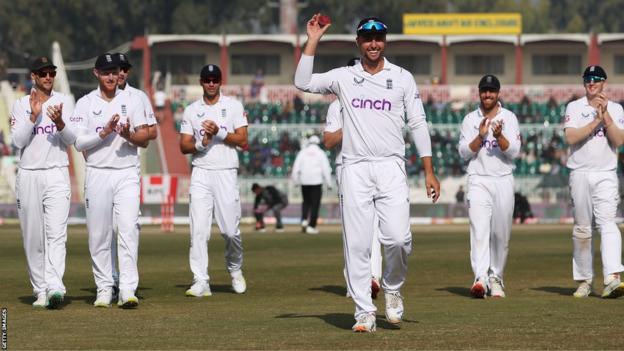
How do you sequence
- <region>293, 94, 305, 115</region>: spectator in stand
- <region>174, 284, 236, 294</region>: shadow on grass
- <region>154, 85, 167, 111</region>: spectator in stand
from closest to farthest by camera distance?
<region>174, 284, 236, 294</region>: shadow on grass → <region>293, 94, 305, 115</region>: spectator in stand → <region>154, 85, 167, 111</region>: spectator in stand

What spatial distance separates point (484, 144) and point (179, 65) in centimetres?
5557

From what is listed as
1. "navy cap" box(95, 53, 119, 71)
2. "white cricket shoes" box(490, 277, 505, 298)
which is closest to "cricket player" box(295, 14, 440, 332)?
"navy cap" box(95, 53, 119, 71)

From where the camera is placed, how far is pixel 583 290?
15.8 metres

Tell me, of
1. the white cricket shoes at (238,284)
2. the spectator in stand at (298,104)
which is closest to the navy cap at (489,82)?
the white cricket shoes at (238,284)

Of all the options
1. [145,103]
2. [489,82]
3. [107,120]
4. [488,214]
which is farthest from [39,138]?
[488,214]

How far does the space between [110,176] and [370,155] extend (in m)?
3.36

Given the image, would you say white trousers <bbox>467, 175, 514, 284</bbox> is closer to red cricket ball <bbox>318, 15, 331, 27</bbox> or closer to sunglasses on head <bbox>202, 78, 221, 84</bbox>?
sunglasses on head <bbox>202, 78, 221, 84</bbox>

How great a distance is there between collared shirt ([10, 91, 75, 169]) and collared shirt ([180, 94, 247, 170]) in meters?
2.02

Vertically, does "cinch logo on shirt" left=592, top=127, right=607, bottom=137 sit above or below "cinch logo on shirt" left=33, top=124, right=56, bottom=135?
below

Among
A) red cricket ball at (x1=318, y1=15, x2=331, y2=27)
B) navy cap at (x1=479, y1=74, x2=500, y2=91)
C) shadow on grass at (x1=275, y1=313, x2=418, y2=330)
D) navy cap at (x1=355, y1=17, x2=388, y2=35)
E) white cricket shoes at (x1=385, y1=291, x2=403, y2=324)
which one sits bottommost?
shadow on grass at (x1=275, y1=313, x2=418, y2=330)

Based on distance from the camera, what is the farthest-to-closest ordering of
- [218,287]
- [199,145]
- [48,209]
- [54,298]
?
[218,287] → [199,145] → [48,209] → [54,298]

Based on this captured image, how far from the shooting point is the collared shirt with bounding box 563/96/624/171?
15.8m

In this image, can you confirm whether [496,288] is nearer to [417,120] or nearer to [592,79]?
[592,79]

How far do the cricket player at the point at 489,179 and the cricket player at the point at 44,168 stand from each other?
4393mm
